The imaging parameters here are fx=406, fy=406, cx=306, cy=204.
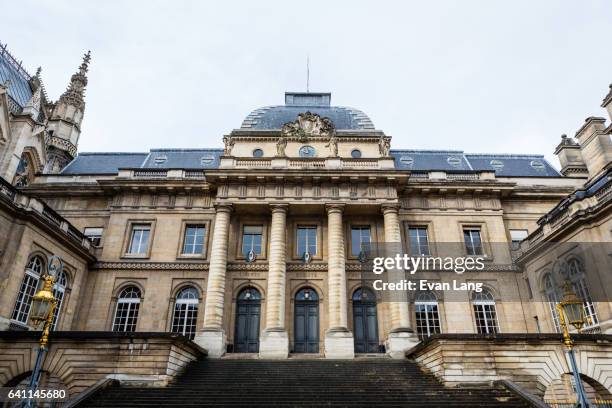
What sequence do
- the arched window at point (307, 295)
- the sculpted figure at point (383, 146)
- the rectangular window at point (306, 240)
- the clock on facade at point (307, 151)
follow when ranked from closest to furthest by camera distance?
the arched window at point (307, 295) → the rectangular window at point (306, 240) → the sculpted figure at point (383, 146) → the clock on facade at point (307, 151)

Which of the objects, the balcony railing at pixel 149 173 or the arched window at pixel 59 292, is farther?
the balcony railing at pixel 149 173

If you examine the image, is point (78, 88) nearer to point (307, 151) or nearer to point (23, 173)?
point (23, 173)

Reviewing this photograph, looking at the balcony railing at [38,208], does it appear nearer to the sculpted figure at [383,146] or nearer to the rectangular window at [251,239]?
the rectangular window at [251,239]

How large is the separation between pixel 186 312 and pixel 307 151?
11910 millimetres

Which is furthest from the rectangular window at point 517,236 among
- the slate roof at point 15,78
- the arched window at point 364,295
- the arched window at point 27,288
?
the slate roof at point 15,78

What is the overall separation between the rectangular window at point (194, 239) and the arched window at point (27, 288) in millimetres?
7189

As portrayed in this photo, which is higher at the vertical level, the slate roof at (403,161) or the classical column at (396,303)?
the slate roof at (403,161)

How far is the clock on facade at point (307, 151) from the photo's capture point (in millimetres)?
25547

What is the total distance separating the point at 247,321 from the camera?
22.1m

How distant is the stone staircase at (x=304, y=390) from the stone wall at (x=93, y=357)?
1.89ft

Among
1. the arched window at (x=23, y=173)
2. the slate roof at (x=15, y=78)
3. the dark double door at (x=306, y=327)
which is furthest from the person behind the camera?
the slate roof at (x=15, y=78)

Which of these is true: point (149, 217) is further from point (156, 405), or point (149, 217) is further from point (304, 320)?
point (156, 405)

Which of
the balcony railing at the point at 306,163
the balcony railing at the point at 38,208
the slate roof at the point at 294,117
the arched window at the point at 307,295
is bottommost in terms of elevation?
the arched window at the point at 307,295

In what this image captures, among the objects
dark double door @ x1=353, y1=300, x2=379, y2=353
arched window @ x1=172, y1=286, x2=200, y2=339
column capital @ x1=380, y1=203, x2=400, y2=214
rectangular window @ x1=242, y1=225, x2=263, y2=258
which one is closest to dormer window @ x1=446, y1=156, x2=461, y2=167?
column capital @ x1=380, y1=203, x2=400, y2=214
